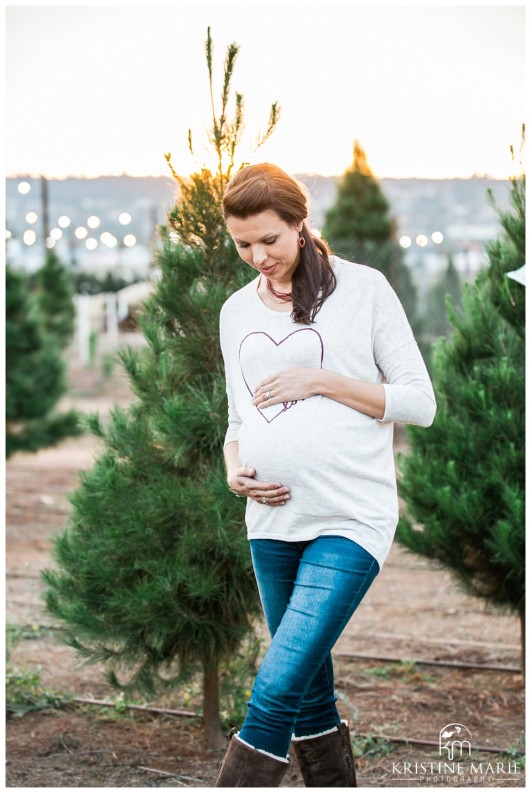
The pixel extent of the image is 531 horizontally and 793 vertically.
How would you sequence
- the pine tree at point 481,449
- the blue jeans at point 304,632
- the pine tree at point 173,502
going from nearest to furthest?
the blue jeans at point 304,632
the pine tree at point 173,502
the pine tree at point 481,449

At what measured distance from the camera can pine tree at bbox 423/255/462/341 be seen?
1462 centimetres

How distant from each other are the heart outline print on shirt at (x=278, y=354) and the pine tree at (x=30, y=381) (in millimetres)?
7182

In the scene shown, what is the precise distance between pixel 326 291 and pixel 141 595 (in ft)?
4.62

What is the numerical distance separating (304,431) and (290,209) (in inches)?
20.8

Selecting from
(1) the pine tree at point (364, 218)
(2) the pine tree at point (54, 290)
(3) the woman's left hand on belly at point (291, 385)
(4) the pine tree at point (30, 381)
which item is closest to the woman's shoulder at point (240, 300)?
(3) the woman's left hand on belly at point (291, 385)

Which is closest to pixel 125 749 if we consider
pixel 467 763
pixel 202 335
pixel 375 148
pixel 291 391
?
pixel 467 763

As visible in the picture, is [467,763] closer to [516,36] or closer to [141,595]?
[141,595]

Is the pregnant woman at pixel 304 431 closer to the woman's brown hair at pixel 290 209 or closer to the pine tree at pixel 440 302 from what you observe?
the woman's brown hair at pixel 290 209

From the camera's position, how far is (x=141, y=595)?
122 inches

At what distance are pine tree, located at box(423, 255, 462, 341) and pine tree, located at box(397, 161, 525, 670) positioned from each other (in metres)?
10.3

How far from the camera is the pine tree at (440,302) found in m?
14.6

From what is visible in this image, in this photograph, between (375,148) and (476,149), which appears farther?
(375,148)

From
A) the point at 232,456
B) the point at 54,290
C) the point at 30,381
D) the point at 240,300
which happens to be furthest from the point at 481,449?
the point at 54,290

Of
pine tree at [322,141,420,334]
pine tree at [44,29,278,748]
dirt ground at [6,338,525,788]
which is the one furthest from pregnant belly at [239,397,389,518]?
pine tree at [322,141,420,334]
